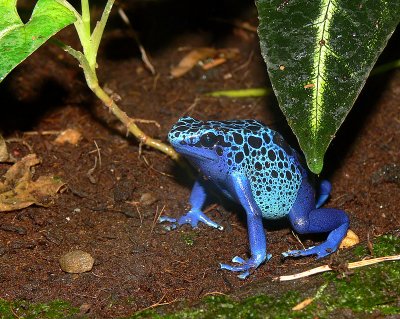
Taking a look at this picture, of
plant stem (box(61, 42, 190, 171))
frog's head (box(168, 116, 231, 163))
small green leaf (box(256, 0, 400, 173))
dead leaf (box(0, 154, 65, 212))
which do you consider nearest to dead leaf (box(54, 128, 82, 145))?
dead leaf (box(0, 154, 65, 212))

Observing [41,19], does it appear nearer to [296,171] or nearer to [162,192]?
[162,192]

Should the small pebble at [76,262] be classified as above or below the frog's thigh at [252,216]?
above

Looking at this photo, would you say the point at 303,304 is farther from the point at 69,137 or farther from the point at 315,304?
the point at 69,137

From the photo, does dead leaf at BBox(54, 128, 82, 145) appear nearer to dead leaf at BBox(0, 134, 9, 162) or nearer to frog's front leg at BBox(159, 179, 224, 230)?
dead leaf at BBox(0, 134, 9, 162)

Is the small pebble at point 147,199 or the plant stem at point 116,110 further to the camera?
the small pebble at point 147,199

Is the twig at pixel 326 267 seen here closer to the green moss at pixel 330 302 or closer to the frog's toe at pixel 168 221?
the green moss at pixel 330 302

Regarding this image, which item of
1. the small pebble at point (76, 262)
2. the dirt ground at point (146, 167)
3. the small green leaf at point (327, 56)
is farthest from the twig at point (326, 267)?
the small pebble at point (76, 262)

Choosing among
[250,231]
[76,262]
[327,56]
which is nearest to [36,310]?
[76,262]

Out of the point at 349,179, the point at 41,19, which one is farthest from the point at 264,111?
the point at 41,19
